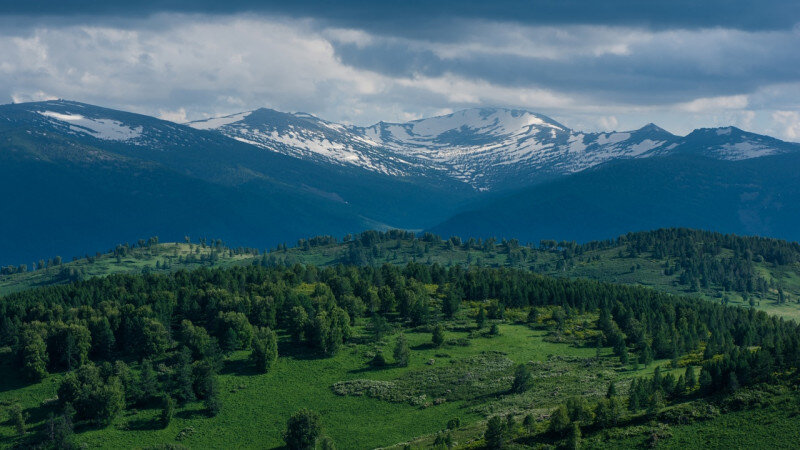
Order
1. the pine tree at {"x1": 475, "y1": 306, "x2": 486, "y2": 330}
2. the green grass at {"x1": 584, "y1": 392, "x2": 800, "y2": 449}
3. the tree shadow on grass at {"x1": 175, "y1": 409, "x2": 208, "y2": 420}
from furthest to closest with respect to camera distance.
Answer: the pine tree at {"x1": 475, "y1": 306, "x2": 486, "y2": 330} < the tree shadow on grass at {"x1": 175, "y1": 409, "x2": 208, "y2": 420} < the green grass at {"x1": 584, "y1": 392, "x2": 800, "y2": 449}

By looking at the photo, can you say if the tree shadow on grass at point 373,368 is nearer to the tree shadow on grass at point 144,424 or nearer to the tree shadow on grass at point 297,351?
the tree shadow on grass at point 297,351

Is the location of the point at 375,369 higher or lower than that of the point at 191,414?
higher

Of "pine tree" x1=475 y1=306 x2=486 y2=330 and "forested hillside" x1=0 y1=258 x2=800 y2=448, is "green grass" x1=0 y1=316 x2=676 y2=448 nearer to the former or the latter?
"forested hillside" x1=0 y1=258 x2=800 y2=448

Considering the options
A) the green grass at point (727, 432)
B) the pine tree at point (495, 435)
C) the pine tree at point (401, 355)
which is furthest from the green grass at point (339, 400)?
the green grass at point (727, 432)

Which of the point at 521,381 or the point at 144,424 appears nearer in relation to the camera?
the point at 144,424

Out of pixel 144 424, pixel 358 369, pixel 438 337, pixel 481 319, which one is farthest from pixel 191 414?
pixel 481 319

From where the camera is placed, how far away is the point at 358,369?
506 feet

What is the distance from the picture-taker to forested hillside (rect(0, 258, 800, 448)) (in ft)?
348

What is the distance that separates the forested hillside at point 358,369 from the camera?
106 m

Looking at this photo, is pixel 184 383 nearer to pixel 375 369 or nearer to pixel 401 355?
pixel 375 369

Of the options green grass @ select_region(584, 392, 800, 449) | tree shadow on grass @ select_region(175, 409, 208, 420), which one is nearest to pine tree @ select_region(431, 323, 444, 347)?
tree shadow on grass @ select_region(175, 409, 208, 420)

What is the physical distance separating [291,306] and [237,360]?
27.3 meters

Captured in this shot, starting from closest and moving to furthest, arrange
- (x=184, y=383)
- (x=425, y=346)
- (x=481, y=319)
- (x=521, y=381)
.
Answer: (x=521, y=381), (x=184, y=383), (x=425, y=346), (x=481, y=319)

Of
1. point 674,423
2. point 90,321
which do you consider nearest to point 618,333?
point 674,423
